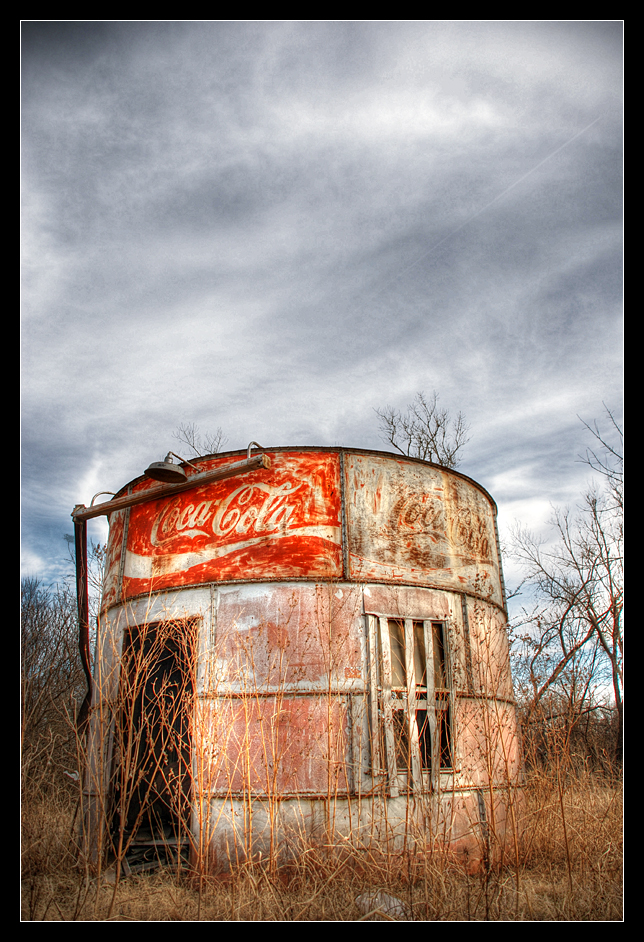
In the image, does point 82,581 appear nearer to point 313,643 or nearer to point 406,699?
point 313,643

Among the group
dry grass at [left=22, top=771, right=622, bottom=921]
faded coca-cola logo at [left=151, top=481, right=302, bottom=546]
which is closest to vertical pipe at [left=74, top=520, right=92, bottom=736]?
faded coca-cola logo at [left=151, top=481, right=302, bottom=546]

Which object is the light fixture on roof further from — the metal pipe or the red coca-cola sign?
the red coca-cola sign

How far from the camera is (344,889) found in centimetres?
547

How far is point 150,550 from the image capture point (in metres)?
8.50

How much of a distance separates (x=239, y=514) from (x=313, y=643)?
189 cm

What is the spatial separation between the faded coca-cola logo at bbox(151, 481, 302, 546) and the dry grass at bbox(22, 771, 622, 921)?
3.42 meters

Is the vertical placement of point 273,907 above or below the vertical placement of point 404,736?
below

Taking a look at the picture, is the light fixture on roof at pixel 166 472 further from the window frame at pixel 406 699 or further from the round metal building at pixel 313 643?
the window frame at pixel 406 699

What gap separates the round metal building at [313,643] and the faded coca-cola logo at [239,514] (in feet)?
0.06

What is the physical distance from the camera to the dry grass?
5137mm
